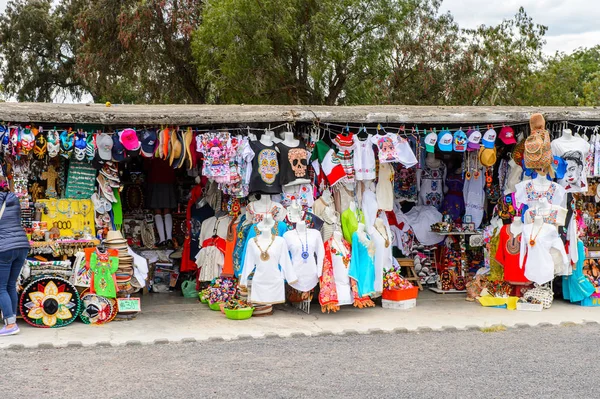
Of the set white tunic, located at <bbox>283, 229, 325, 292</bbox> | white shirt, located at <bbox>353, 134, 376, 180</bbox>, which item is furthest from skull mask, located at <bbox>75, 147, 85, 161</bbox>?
white shirt, located at <bbox>353, 134, 376, 180</bbox>

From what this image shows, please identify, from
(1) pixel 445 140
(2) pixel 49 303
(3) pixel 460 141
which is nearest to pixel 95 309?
(2) pixel 49 303

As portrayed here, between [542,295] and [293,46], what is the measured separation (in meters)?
12.7

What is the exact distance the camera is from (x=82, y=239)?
8.33 m

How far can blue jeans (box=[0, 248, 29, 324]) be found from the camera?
7.12 metres

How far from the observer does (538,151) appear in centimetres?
891

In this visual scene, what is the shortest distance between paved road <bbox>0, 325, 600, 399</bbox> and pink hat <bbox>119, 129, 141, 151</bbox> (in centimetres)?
251

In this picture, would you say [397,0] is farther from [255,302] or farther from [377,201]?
[255,302]

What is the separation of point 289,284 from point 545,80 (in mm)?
18343

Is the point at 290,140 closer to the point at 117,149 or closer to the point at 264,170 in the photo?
the point at 264,170

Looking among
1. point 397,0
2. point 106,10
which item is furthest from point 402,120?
point 106,10

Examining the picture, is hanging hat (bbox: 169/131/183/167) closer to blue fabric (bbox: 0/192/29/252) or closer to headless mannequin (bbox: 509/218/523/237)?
blue fabric (bbox: 0/192/29/252)

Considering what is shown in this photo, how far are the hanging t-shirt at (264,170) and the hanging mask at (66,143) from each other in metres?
2.07

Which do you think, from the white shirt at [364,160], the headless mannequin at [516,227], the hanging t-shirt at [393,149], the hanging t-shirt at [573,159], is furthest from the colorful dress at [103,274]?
the hanging t-shirt at [573,159]

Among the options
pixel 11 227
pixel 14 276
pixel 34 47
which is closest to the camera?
pixel 11 227
